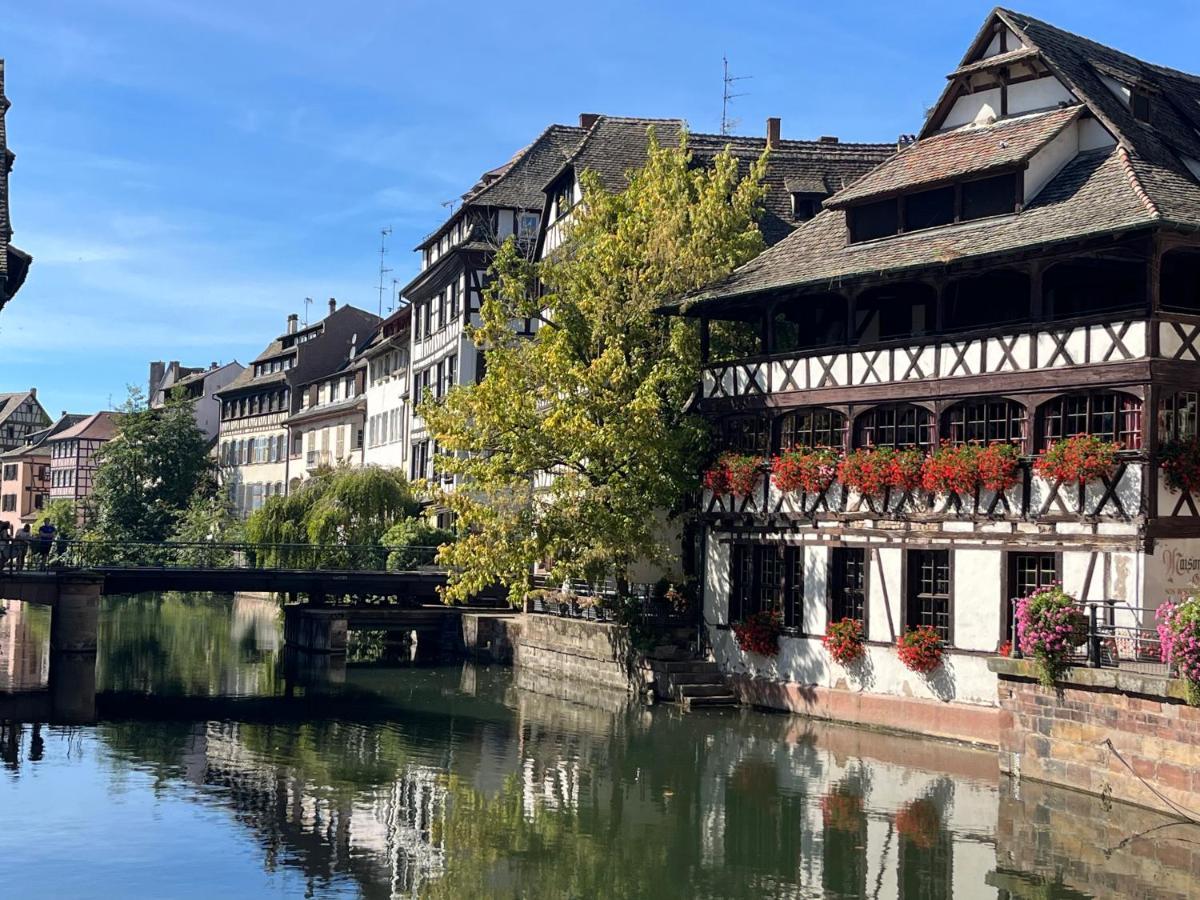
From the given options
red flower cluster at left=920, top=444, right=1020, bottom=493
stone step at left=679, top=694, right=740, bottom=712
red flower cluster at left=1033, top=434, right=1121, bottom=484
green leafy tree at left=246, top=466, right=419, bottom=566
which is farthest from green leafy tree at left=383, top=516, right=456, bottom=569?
red flower cluster at left=1033, top=434, right=1121, bottom=484

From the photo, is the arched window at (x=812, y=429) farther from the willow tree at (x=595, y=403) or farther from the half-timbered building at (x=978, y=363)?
the willow tree at (x=595, y=403)

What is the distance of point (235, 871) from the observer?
17922mm

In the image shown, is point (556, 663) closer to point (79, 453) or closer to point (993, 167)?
point (993, 167)

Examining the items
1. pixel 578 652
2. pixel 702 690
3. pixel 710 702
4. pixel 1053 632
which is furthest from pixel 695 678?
pixel 1053 632

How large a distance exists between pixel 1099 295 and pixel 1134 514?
4.51 metres

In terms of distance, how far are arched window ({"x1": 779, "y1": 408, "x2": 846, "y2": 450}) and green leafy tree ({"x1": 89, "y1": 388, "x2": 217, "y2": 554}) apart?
173 feet

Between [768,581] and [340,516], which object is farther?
[340,516]

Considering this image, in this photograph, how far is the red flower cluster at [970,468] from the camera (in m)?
25.5

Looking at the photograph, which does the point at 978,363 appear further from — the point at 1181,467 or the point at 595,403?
the point at 595,403

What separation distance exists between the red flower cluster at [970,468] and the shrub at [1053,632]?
363 centimetres

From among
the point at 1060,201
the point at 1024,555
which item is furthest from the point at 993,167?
the point at 1024,555

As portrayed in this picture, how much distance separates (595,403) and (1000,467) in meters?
9.64

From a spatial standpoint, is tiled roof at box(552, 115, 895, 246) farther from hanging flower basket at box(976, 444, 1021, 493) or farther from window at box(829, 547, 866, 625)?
hanging flower basket at box(976, 444, 1021, 493)

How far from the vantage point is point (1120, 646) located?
76.0 feet
